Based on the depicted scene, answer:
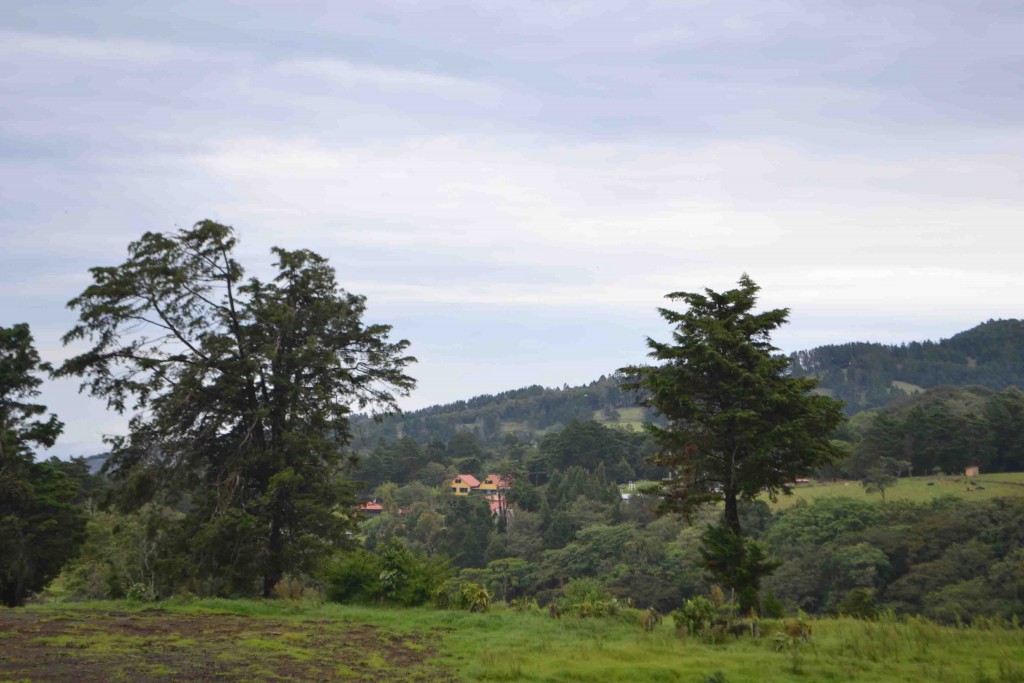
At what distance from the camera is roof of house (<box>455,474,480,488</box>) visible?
11589 centimetres

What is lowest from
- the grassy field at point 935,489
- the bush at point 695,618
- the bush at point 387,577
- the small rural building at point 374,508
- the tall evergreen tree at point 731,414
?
the grassy field at point 935,489

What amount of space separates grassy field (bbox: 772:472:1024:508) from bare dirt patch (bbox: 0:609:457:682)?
2461 inches

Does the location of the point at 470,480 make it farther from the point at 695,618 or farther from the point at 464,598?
the point at 695,618

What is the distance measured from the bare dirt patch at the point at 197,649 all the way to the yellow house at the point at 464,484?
9378 cm

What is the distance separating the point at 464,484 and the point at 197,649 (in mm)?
101494

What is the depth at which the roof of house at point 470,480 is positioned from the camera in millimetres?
115887

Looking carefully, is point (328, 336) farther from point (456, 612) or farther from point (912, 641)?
point (912, 641)

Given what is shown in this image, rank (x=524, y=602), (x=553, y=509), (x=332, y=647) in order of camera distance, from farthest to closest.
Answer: (x=553, y=509)
(x=524, y=602)
(x=332, y=647)

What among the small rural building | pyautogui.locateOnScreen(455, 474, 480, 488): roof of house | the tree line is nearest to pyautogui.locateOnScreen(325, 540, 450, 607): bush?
the tree line

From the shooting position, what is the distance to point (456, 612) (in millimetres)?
18484

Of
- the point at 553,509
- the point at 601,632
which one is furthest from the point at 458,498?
the point at 601,632

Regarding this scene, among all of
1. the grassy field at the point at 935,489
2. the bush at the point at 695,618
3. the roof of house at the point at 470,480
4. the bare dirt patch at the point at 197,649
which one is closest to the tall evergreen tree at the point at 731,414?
the bush at the point at 695,618

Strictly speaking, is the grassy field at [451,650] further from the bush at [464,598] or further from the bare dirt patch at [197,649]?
the bush at [464,598]

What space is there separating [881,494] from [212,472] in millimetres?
68424
